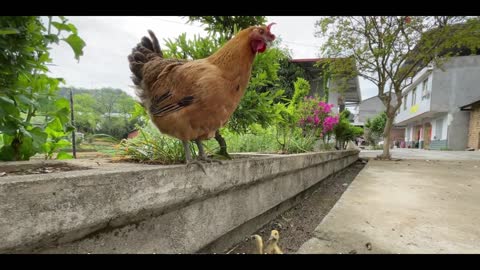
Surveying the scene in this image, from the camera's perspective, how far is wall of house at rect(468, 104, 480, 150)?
758 inches

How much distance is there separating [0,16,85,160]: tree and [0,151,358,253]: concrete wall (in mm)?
398

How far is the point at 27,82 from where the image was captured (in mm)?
1444

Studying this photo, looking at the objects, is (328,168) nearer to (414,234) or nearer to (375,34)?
(414,234)

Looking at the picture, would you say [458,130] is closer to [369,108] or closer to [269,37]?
[369,108]

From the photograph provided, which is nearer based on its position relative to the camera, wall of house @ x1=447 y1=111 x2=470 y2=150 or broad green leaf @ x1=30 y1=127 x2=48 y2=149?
broad green leaf @ x1=30 y1=127 x2=48 y2=149

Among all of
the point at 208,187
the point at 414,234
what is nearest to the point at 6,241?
the point at 208,187

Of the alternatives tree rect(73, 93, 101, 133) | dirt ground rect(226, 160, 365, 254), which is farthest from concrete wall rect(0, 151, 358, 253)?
tree rect(73, 93, 101, 133)

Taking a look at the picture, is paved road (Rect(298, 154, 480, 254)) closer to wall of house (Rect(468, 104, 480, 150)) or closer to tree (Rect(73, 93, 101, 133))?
tree (Rect(73, 93, 101, 133))

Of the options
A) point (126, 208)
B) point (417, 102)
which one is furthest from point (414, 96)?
point (126, 208)

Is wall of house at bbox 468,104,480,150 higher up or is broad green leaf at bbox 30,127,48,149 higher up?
wall of house at bbox 468,104,480,150

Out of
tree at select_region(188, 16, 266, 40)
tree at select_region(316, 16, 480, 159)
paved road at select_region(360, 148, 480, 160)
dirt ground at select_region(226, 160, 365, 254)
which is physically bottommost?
dirt ground at select_region(226, 160, 365, 254)

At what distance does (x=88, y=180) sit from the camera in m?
1.00
